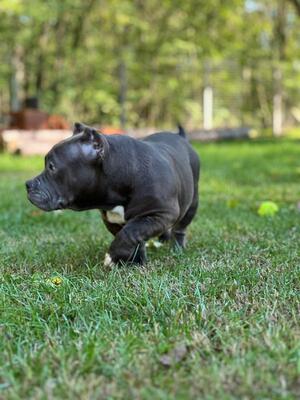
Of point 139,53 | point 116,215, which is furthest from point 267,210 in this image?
point 139,53

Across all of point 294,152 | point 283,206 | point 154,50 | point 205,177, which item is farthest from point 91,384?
point 154,50

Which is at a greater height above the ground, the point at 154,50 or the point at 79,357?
the point at 154,50

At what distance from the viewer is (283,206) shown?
541cm

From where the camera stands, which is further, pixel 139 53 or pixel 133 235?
pixel 139 53

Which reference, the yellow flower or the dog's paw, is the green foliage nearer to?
the yellow flower

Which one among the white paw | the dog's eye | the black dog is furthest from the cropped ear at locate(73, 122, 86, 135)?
the white paw

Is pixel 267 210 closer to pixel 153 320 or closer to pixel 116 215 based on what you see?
pixel 116 215

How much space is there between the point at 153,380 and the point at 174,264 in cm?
142

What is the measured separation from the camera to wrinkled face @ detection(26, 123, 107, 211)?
283 centimetres

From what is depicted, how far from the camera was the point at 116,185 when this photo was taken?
294 cm

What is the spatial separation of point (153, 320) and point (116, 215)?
1.04 m

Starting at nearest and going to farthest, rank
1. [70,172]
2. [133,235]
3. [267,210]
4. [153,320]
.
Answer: [153,320] → [70,172] → [133,235] → [267,210]

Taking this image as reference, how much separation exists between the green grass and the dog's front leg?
0.09 m

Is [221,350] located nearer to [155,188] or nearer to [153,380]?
[153,380]
